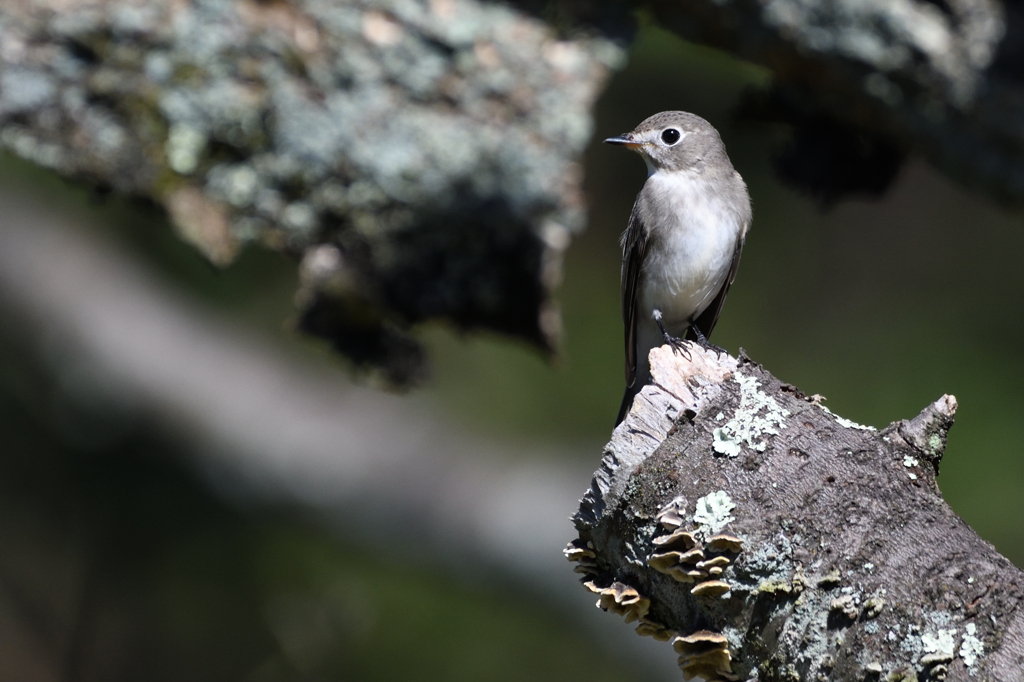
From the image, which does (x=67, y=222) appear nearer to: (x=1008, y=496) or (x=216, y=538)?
(x=216, y=538)

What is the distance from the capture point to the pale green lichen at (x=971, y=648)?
5.73 ft

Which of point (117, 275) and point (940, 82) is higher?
point (940, 82)

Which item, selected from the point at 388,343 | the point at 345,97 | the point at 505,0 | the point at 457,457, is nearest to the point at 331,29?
the point at 345,97

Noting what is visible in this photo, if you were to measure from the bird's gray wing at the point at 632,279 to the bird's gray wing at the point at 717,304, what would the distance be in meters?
0.35

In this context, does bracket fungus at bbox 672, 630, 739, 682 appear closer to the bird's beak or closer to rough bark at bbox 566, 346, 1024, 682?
rough bark at bbox 566, 346, 1024, 682

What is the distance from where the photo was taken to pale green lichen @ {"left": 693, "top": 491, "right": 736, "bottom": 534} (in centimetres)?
186

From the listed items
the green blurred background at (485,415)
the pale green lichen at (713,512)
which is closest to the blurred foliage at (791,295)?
the green blurred background at (485,415)

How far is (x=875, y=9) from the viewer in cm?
313

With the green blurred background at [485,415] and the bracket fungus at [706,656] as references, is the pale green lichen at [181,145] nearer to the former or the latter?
the green blurred background at [485,415]

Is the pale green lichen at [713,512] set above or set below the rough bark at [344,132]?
below

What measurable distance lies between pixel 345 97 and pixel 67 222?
8.70 ft

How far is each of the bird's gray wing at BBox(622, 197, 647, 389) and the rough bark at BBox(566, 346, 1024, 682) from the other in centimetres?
177

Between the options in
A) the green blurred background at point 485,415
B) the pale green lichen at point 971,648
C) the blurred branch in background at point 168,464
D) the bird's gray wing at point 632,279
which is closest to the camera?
the pale green lichen at point 971,648

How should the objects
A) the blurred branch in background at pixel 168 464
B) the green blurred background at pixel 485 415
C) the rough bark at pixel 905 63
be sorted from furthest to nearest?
the blurred branch in background at pixel 168 464 → the green blurred background at pixel 485 415 → the rough bark at pixel 905 63
